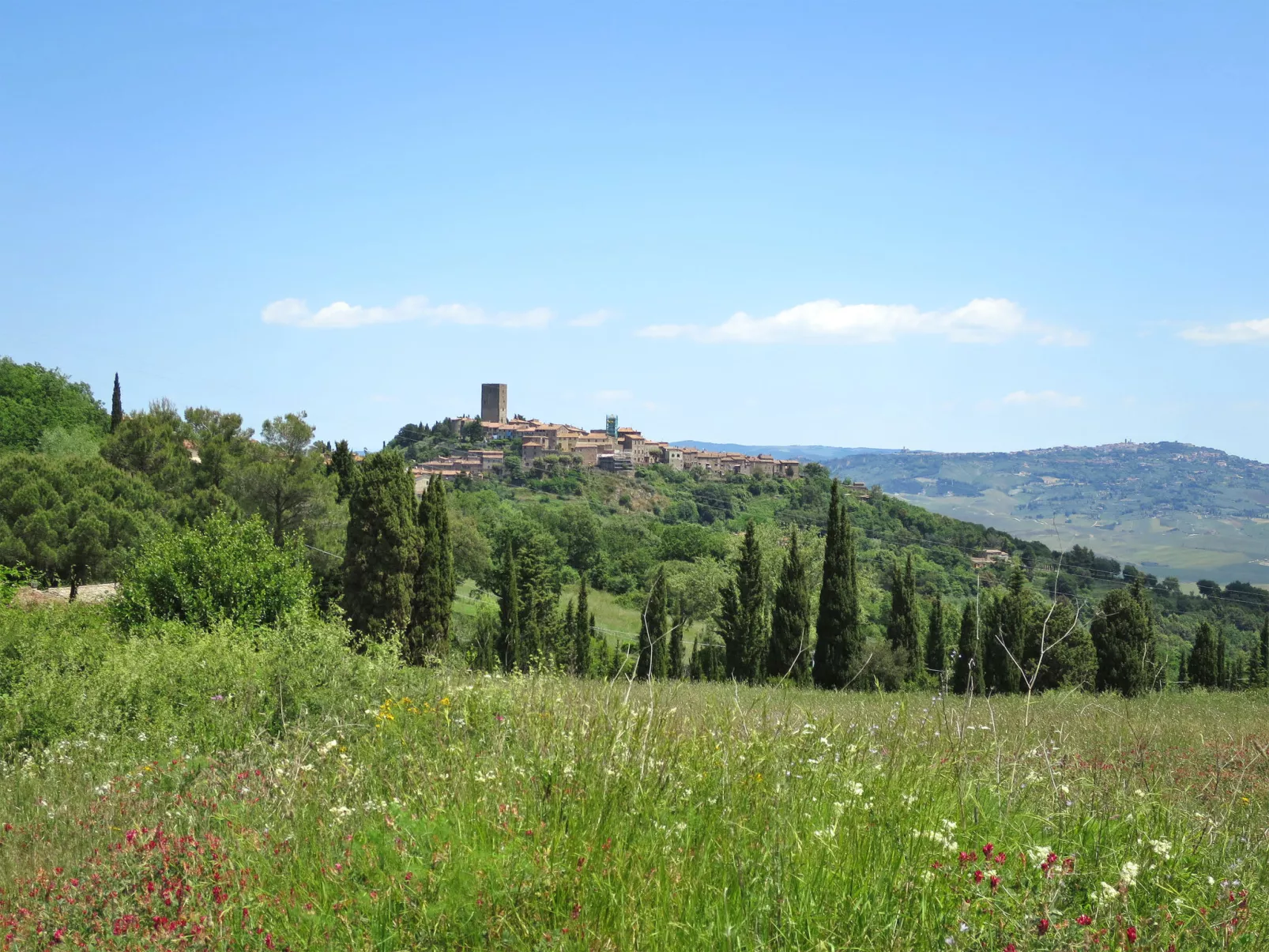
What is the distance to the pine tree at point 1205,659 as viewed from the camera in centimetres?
3384

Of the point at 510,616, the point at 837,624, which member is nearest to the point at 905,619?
the point at 837,624

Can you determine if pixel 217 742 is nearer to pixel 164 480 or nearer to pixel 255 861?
pixel 255 861

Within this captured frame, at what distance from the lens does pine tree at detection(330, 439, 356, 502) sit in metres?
42.7

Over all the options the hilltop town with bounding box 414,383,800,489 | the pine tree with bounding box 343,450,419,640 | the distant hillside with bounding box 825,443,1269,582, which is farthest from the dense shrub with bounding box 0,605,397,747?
the hilltop town with bounding box 414,383,800,489

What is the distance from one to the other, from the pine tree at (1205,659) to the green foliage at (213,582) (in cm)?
3171

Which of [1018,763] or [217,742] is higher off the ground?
[1018,763]

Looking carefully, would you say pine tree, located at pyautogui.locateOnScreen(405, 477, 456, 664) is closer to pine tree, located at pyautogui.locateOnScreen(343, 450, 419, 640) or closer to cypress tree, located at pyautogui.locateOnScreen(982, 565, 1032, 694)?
pine tree, located at pyautogui.locateOnScreen(343, 450, 419, 640)

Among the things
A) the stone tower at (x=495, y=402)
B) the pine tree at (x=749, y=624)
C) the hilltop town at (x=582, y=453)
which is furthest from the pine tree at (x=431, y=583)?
the stone tower at (x=495, y=402)

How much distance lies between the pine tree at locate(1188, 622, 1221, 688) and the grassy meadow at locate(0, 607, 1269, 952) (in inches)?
1314

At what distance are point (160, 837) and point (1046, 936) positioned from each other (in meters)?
3.35

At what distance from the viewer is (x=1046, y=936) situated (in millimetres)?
2523

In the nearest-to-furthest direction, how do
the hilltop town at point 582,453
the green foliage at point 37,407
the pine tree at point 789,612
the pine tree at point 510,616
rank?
the pine tree at point 789,612, the pine tree at point 510,616, the green foliage at point 37,407, the hilltop town at point 582,453

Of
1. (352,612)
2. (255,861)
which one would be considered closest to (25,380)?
(352,612)

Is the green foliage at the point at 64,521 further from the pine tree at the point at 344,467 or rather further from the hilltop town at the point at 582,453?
the hilltop town at the point at 582,453
